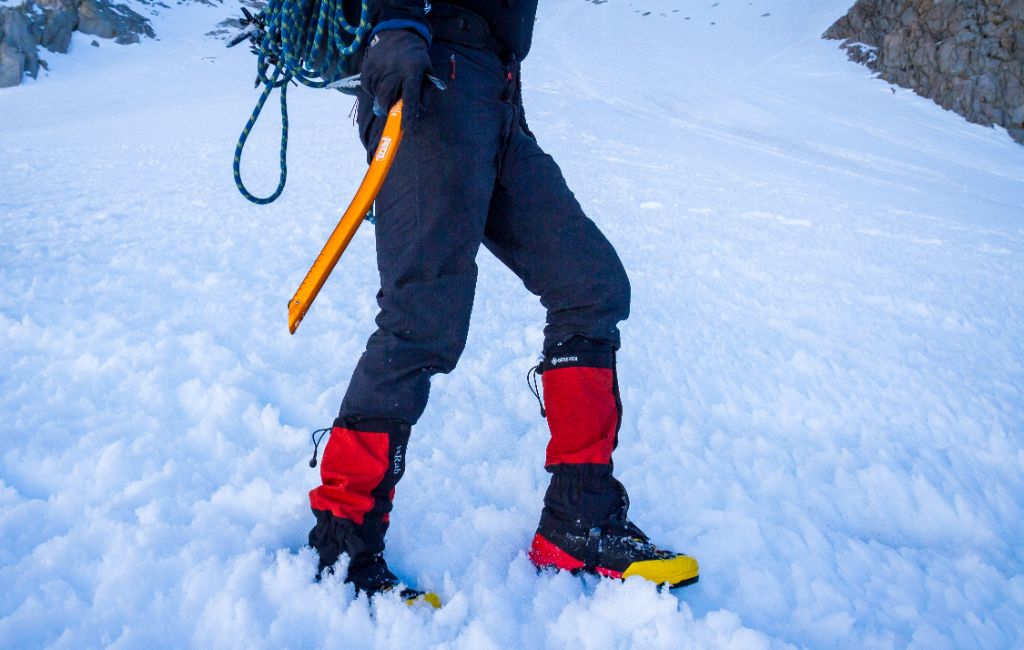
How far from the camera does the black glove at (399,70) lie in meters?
1.13

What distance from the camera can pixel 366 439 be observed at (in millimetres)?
1171

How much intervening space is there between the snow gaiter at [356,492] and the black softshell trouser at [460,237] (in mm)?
36

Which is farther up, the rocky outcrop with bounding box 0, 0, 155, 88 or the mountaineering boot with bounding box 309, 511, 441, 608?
the mountaineering boot with bounding box 309, 511, 441, 608

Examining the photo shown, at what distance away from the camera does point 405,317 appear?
1181 mm

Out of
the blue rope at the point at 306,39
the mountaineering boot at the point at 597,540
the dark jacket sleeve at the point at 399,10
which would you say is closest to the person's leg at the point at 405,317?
the dark jacket sleeve at the point at 399,10

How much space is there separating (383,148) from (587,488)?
2.80ft

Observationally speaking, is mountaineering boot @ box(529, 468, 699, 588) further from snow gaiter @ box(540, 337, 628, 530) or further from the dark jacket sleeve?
the dark jacket sleeve

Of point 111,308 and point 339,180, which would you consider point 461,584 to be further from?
point 339,180

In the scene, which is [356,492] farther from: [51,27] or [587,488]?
[51,27]

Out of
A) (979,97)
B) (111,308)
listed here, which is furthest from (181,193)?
(979,97)

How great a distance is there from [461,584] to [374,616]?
0.20 metres

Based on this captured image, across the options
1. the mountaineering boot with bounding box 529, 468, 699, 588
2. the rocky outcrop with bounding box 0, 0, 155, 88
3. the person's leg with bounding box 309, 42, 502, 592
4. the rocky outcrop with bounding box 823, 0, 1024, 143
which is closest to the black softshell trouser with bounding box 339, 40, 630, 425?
the person's leg with bounding box 309, 42, 502, 592

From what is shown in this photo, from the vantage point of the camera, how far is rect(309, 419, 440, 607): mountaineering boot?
115 centimetres

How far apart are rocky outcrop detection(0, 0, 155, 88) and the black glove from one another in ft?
59.3
